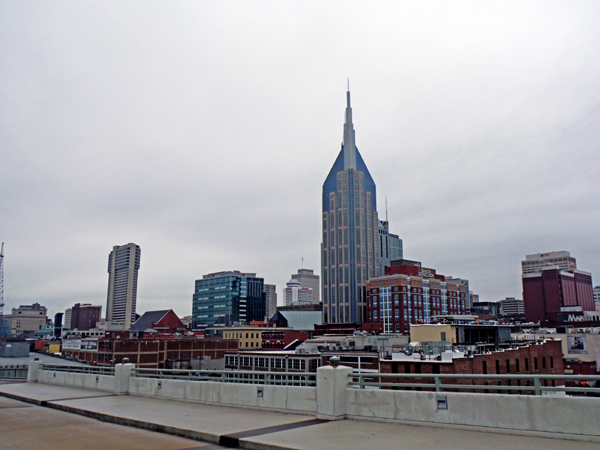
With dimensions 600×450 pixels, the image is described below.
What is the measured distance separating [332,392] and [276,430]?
2.39 metres

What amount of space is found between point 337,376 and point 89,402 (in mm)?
11477

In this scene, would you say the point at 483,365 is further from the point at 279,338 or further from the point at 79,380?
the point at 279,338

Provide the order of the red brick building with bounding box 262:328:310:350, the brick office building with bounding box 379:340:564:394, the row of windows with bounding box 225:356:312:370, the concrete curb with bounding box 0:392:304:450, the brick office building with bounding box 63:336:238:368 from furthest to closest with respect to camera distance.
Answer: the red brick building with bounding box 262:328:310:350, the brick office building with bounding box 63:336:238:368, the row of windows with bounding box 225:356:312:370, the brick office building with bounding box 379:340:564:394, the concrete curb with bounding box 0:392:304:450

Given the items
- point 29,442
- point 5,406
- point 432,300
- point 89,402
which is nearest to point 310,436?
point 29,442

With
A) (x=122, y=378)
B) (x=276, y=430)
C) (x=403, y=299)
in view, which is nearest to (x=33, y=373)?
(x=122, y=378)

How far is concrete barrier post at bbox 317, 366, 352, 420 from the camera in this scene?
14438 mm

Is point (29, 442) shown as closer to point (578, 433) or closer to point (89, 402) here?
point (89, 402)

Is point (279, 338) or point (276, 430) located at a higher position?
point (276, 430)

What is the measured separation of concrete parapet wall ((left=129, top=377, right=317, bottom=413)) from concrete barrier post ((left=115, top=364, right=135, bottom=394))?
298 mm

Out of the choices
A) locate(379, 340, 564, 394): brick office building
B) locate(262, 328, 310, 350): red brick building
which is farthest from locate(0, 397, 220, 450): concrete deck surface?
locate(262, 328, 310, 350): red brick building

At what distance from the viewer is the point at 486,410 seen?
38.7 feet

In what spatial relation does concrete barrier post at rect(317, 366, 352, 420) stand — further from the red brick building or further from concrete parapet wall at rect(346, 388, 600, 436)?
the red brick building

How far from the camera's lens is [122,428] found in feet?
47.7

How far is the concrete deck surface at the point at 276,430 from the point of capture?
1051 centimetres
